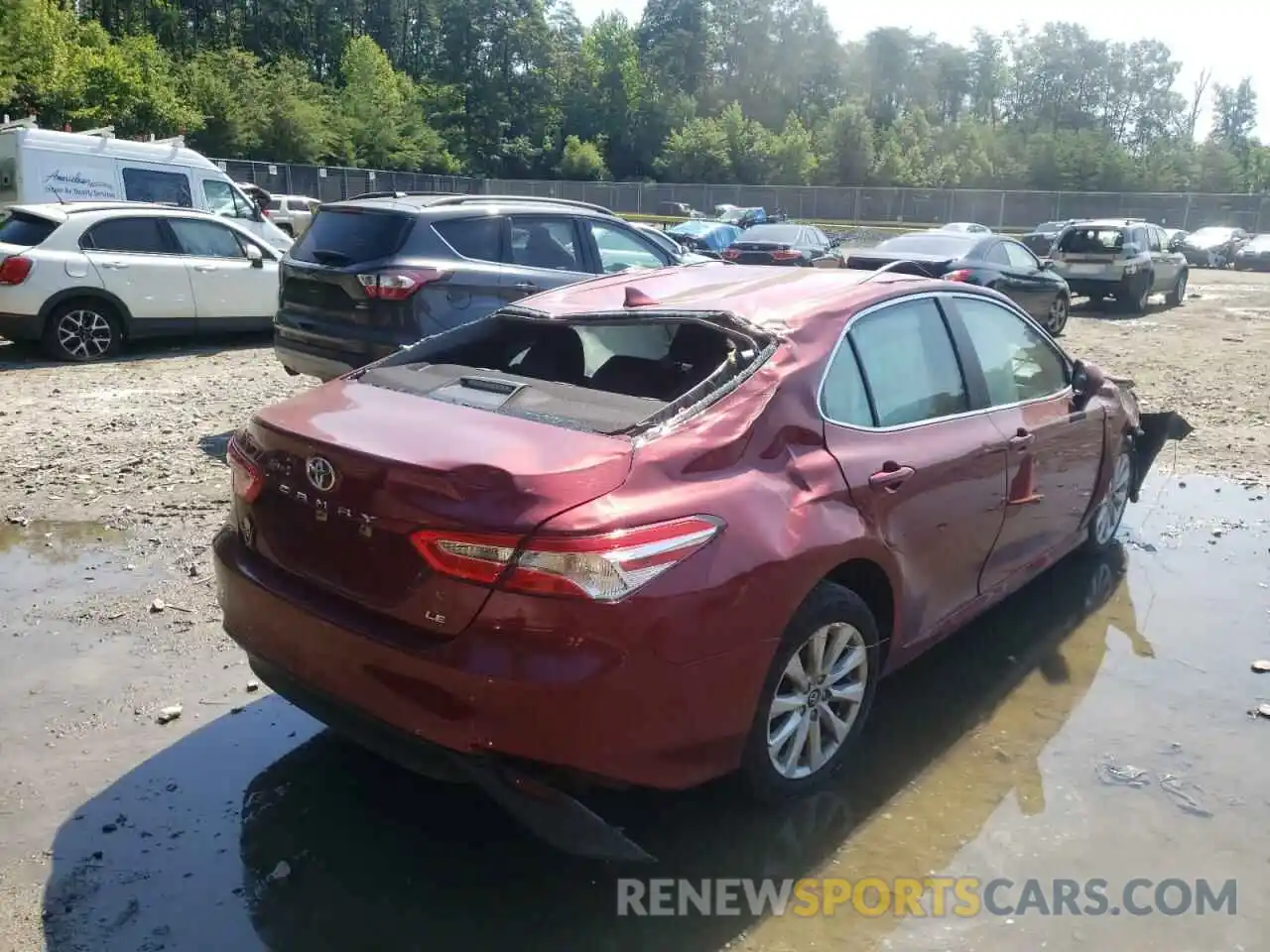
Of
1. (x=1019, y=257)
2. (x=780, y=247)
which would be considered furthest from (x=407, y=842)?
(x=780, y=247)

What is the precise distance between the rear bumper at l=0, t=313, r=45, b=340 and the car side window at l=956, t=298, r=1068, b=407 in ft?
29.8

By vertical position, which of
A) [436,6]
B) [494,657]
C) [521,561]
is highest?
[436,6]

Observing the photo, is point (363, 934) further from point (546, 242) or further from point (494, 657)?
point (546, 242)

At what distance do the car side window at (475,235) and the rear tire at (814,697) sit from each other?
17.1 ft

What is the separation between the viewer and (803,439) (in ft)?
10.3

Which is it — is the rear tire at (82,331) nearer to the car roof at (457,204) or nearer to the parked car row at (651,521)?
the car roof at (457,204)

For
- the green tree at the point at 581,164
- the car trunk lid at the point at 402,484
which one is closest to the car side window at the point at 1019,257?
the car trunk lid at the point at 402,484

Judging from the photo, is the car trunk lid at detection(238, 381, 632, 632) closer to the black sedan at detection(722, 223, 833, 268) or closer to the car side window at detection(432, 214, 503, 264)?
the car side window at detection(432, 214, 503, 264)

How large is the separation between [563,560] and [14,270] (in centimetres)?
936

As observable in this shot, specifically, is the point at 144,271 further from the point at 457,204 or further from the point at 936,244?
the point at 936,244

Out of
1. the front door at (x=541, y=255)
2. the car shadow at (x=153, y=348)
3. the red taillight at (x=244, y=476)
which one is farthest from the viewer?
the car shadow at (x=153, y=348)

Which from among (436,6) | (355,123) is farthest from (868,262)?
(436,6)

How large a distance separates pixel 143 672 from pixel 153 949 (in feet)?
5.63

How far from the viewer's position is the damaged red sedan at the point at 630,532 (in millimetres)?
2590
